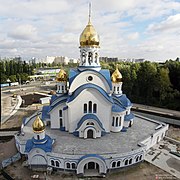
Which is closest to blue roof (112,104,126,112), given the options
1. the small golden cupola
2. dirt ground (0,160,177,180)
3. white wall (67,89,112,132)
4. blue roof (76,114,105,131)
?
white wall (67,89,112,132)

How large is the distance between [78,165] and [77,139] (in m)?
3.13

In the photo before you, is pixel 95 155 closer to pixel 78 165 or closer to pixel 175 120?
pixel 78 165

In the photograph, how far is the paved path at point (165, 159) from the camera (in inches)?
578

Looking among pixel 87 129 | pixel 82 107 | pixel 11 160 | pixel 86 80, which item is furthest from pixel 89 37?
pixel 11 160

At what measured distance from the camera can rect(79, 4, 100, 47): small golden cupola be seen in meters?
17.5

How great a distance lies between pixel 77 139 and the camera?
16391 mm

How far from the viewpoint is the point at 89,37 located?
17469mm

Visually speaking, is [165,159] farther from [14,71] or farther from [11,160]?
[14,71]

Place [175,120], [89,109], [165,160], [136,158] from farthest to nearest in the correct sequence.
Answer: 1. [175,120]
2. [89,109]
3. [165,160]
4. [136,158]

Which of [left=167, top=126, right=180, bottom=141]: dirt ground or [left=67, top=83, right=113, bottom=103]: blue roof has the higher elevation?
[left=67, top=83, right=113, bottom=103]: blue roof

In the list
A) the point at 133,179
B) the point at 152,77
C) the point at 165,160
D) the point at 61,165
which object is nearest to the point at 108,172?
the point at 133,179

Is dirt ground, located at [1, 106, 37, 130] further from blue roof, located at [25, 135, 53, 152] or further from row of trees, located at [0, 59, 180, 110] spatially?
row of trees, located at [0, 59, 180, 110]

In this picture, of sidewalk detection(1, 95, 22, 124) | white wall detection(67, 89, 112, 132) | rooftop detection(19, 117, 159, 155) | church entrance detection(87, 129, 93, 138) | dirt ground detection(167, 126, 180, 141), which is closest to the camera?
rooftop detection(19, 117, 159, 155)

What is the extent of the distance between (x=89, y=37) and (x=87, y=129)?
900cm
